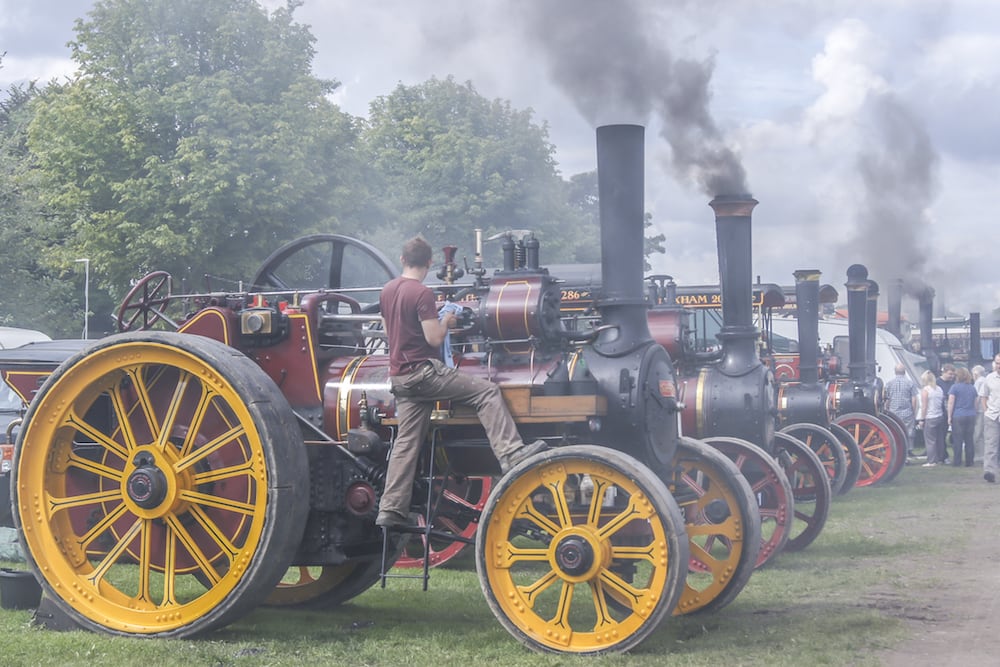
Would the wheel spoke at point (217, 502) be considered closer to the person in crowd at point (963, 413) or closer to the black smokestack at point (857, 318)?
the black smokestack at point (857, 318)

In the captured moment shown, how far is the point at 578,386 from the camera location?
5.26 m

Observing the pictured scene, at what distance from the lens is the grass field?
4.69m

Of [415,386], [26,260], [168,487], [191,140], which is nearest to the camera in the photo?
[415,386]

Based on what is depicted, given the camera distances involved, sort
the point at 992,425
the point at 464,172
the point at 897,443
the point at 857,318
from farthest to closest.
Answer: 1. the point at 464,172
2. the point at 857,318
3. the point at 897,443
4. the point at 992,425

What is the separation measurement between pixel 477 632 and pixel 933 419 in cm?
1252

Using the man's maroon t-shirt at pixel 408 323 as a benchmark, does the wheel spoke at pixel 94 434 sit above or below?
below

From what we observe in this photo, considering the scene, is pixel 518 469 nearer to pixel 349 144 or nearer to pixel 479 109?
pixel 349 144

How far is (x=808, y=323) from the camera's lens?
41.0 ft

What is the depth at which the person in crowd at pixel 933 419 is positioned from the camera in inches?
641

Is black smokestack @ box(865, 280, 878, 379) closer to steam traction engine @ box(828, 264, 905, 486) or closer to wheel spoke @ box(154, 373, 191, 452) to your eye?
steam traction engine @ box(828, 264, 905, 486)

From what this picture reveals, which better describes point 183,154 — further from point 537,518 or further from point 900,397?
point 537,518

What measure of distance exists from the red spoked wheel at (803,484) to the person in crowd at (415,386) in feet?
12.3

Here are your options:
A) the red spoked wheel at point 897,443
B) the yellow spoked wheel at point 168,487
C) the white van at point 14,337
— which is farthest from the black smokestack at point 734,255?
the white van at point 14,337

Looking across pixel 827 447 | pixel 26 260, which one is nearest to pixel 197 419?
pixel 827 447
